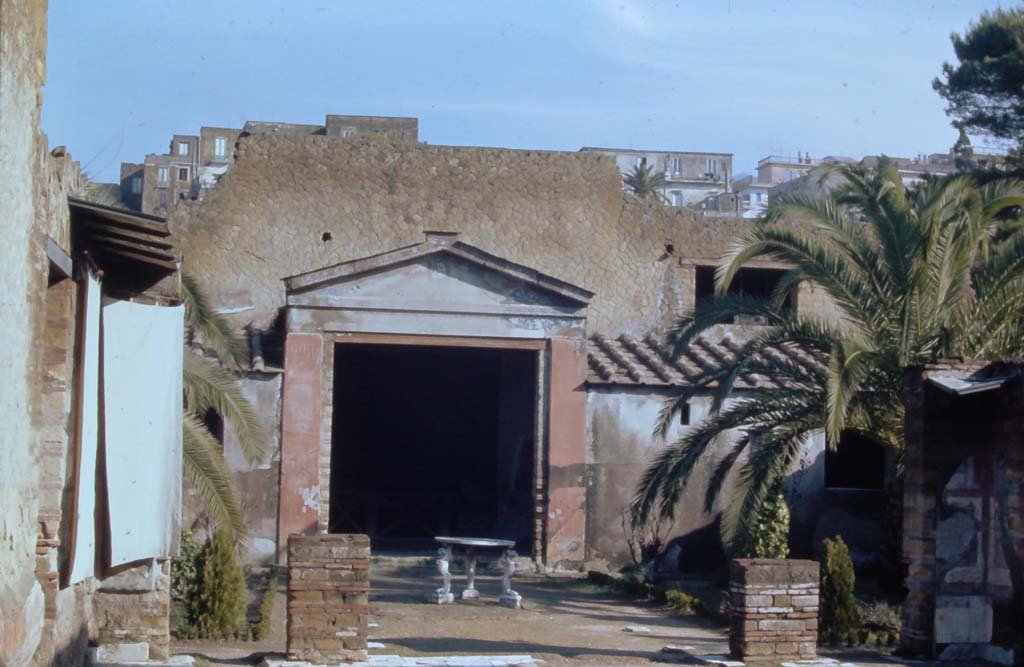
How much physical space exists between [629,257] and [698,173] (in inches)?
2461

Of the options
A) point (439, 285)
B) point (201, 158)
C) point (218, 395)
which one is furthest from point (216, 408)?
point (201, 158)

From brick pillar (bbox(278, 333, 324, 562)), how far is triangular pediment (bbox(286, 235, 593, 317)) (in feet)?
2.59

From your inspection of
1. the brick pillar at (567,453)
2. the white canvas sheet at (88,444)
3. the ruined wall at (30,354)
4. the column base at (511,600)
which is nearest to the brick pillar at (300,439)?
the brick pillar at (567,453)

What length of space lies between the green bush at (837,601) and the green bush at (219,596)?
603cm

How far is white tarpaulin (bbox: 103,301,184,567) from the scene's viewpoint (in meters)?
10.2

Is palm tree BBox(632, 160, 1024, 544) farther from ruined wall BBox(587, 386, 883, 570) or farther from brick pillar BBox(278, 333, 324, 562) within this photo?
brick pillar BBox(278, 333, 324, 562)

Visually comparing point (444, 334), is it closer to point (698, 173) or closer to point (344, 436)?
point (344, 436)

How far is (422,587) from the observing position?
60.0ft

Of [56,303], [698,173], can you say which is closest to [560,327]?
[56,303]

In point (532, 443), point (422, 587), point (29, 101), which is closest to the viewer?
point (29, 101)

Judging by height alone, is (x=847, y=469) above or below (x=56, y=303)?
below

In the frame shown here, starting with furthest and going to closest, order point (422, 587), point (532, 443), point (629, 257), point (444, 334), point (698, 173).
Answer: point (698, 173) < point (629, 257) < point (532, 443) < point (444, 334) < point (422, 587)

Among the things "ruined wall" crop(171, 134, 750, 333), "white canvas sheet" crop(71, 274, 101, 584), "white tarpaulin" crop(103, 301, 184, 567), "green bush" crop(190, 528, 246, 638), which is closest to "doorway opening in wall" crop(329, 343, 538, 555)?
"ruined wall" crop(171, 134, 750, 333)

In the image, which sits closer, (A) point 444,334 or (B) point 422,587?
(B) point 422,587
